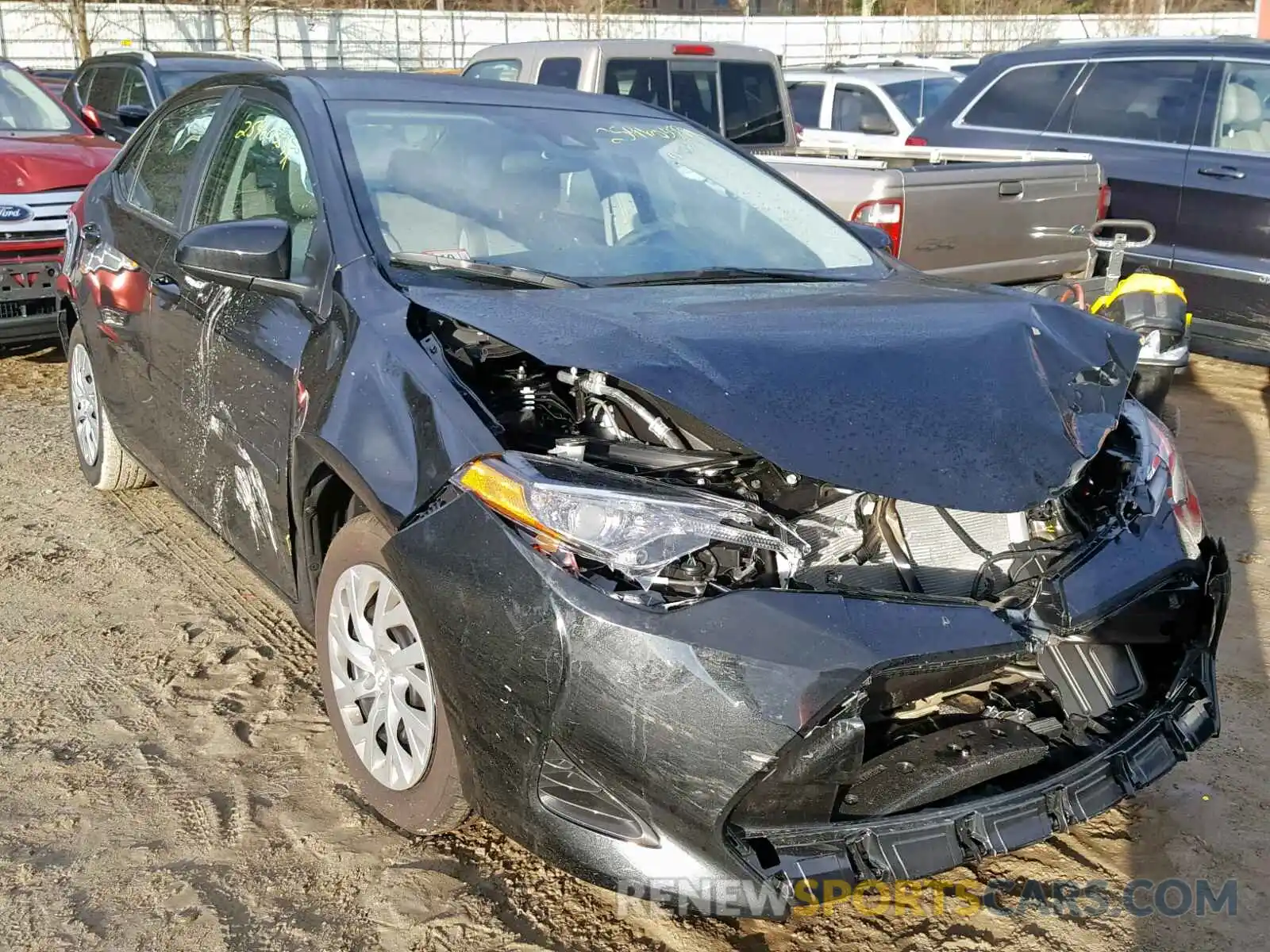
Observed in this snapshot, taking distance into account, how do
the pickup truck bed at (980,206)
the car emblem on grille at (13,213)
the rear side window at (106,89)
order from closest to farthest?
the pickup truck bed at (980,206)
the car emblem on grille at (13,213)
the rear side window at (106,89)

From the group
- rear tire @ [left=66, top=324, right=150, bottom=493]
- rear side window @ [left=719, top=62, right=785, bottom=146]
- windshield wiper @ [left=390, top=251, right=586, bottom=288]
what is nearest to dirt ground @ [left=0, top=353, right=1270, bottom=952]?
rear tire @ [left=66, top=324, right=150, bottom=493]

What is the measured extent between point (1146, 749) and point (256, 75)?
329cm

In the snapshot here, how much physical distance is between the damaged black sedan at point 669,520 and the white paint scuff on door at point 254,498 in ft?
0.04

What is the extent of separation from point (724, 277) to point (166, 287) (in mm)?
1859

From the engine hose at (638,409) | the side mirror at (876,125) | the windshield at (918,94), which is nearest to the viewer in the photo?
the engine hose at (638,409)

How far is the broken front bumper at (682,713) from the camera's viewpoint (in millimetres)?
2115

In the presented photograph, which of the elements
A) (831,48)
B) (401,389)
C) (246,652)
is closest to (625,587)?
(401,389)

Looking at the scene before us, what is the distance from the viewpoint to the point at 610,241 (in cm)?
342

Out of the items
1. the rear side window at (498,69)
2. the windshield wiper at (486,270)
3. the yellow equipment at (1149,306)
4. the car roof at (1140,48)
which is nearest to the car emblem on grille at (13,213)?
the rear side window at (498,69)

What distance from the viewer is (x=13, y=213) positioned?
6.64 m

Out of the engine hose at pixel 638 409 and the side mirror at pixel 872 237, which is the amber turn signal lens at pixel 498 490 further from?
the side mirror at pixel 872 237

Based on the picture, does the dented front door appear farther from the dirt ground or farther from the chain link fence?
the chain link fence

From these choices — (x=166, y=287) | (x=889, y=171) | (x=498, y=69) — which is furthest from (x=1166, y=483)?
(x=498, y=69)

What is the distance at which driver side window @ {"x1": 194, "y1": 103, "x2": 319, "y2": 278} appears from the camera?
10.7 ft
